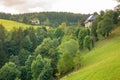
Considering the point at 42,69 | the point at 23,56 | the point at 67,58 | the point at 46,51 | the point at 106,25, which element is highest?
the point at 106,25

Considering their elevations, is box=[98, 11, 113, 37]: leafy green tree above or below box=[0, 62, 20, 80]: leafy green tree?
above

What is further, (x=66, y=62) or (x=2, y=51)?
(x=2, y=51)

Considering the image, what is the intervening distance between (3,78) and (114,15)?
5083 centimetres

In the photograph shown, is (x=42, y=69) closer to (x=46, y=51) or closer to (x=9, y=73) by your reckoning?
(x=9, y=73)

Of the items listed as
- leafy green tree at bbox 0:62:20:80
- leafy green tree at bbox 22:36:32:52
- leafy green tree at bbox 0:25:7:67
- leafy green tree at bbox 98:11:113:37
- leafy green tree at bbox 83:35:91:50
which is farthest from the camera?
leafy green tree at bbox 22:36:32:52

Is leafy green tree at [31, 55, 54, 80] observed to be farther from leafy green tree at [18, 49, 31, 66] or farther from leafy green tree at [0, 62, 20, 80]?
leafy green tree at [18, 49, 31, 66]

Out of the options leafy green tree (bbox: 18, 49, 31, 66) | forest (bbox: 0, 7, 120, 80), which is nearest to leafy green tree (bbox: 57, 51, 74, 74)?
forest (bbox: 0, 7, 120, 80)

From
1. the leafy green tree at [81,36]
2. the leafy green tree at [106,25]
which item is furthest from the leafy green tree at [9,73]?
the leafy green tree at [106,25]

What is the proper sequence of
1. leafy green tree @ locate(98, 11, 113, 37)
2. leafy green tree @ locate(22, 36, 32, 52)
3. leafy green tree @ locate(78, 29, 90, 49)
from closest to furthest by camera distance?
leafy green tree @ locate(98, 11, 113, 37) < leafy green tree @ locate(78, 29, 90, 49) < leafy green tree @ locate(22, 36, 32, 52)

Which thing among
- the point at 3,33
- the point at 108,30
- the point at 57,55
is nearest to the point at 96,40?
the point at 108,30

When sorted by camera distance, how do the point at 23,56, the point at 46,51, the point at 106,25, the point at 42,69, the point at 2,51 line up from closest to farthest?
1. the point at 42,69
2. the point at 46,51
3. the point at 106,25
4. the point at 23,56
5. the point at 2,51

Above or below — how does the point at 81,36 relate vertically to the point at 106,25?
below

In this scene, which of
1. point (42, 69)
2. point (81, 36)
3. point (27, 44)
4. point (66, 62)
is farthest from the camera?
point (27, 44)

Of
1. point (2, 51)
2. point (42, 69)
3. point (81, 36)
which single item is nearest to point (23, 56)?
point (2, 51)
